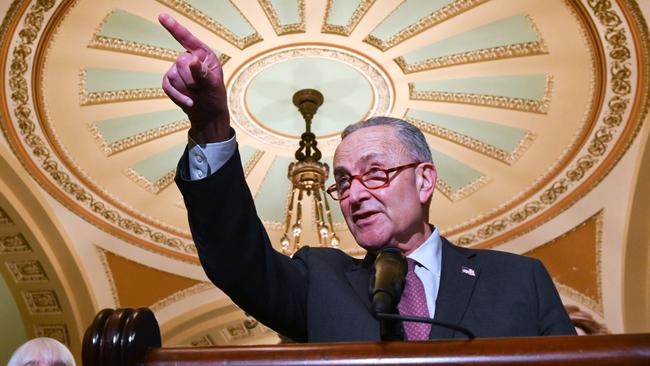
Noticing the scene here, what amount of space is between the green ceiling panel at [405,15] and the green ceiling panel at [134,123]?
82.7 inches

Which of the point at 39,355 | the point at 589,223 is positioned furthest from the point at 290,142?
the point at 39,355

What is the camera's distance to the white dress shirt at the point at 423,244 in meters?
1.33

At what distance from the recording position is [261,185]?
7.57 metres

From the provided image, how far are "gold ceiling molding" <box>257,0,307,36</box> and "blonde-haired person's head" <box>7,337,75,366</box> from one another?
128 inches

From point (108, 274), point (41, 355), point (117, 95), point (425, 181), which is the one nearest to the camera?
point (425, 181)

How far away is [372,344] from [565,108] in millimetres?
5621

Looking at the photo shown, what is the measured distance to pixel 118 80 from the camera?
604 cm

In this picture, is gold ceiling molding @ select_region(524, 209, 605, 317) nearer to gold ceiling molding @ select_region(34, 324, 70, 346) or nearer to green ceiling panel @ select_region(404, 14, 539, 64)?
green ceiling panel @ select_region(404, 14, 539, 64)

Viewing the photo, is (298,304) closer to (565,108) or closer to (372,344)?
(372,344)

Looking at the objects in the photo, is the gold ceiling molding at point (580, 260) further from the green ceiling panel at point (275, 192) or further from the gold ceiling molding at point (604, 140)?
the green ceiling panel at point (275, 192)

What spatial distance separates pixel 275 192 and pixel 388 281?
6.59 m

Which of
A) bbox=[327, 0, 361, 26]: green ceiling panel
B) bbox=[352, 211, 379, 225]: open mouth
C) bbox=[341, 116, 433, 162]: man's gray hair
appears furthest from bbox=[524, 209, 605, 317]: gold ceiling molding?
bbox=[352, 211, 379, 225]: open mouth

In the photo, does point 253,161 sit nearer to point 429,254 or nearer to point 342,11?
point 342,11

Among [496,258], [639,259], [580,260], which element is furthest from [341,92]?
[496,258]
